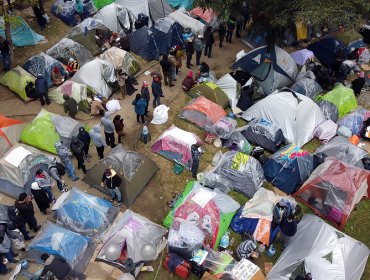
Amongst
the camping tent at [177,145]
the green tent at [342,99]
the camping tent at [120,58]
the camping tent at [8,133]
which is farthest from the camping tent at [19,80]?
the green tent at [342,99]

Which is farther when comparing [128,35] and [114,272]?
[128,35]

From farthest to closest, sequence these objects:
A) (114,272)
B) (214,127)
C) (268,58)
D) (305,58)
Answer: (305,58), (268,58), (214,127), (114,272)

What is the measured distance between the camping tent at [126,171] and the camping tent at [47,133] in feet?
6.59

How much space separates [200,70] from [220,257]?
34.5ft

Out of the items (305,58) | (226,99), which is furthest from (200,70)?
(305,58)

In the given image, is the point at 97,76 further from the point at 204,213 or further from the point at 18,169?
the point at 204,213

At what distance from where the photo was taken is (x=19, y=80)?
17578mm

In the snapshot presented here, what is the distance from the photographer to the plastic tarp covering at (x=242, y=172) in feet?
46.6

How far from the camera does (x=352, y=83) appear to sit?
20016mm

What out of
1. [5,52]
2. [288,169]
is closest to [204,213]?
[288,169]

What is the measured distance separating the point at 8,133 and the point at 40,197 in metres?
3.78

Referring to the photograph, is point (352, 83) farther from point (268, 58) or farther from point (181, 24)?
point (181, 24)

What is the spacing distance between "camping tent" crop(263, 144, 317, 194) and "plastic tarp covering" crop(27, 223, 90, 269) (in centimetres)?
729

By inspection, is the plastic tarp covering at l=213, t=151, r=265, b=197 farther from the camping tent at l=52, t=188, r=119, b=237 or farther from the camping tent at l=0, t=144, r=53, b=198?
the camping tent at l=0, t=144, r=53, b=198
